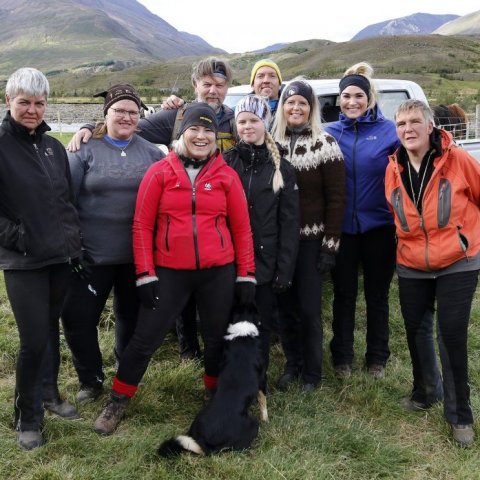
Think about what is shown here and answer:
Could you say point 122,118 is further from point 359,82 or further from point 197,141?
point 359,82

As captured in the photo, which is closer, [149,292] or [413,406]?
[149,292]

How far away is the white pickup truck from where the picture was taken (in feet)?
21.1

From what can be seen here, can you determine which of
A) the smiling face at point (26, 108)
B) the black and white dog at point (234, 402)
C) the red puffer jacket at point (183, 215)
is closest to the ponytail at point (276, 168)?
the red puffer jacket at point (183, 215)

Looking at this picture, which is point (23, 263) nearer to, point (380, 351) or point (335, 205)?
point (335, 205)

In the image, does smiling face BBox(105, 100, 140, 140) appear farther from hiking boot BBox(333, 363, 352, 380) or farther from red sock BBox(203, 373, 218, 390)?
hiking boot BBox(333, 363, 352, 380)

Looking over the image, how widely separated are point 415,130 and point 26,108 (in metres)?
2.23

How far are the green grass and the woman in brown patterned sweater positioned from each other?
61 cm

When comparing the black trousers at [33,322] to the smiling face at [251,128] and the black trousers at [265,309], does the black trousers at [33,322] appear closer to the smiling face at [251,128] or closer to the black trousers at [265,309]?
the black trousers at [265,309]

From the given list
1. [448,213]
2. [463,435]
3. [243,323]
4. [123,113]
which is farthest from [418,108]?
[463,435]

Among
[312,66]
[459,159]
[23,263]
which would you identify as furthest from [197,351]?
[312,66]

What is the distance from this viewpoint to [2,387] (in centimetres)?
370

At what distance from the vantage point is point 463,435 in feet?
10.7

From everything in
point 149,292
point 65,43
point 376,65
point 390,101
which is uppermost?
point 65,43

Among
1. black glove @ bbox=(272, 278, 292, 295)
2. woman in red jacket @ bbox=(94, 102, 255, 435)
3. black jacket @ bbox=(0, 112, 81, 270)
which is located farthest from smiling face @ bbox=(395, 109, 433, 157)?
black jacket @ bbox=(0, 112, 81, 270)
